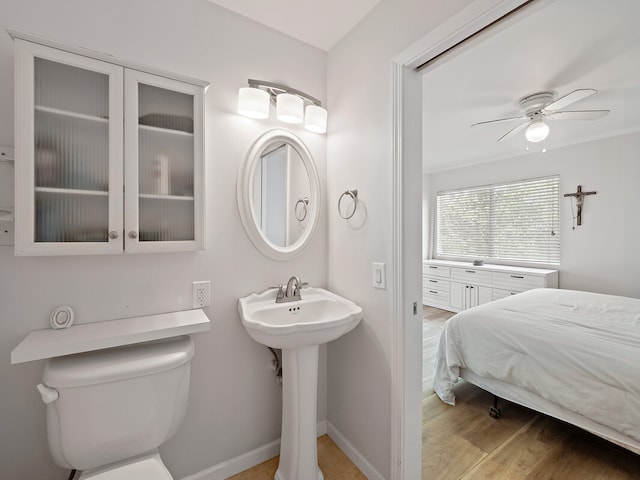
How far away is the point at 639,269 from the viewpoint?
311cm

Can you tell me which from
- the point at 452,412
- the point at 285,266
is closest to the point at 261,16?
the point at 285,266

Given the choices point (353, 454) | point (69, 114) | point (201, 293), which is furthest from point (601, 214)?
point (69, 114)

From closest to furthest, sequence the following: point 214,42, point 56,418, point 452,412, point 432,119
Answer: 1. point 56,418
2. point 214,42
3. point 452,412
4. point 432,119

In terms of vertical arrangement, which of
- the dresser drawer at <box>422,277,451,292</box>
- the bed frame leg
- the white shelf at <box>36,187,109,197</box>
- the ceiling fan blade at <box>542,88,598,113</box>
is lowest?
the bed frame leg

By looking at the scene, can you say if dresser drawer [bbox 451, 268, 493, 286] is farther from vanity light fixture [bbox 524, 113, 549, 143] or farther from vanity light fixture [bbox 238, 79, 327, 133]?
vanity light fixture [bbox 238, 79, 327, 133]

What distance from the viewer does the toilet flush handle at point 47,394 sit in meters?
0.96

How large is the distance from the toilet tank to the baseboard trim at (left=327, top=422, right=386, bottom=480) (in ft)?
3.22

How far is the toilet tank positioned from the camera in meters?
1.00

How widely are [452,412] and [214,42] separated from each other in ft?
9.31

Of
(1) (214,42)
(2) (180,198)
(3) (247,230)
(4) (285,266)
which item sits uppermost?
(1) (214,42)

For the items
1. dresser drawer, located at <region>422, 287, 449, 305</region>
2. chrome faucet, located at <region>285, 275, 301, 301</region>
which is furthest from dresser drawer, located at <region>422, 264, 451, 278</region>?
chrome faucet, located at <region>285, 275, 301, 301</region>

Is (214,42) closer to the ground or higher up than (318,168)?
higher up

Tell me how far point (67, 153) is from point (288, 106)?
3.33 ft

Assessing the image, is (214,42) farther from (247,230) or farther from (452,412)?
(452,412)
